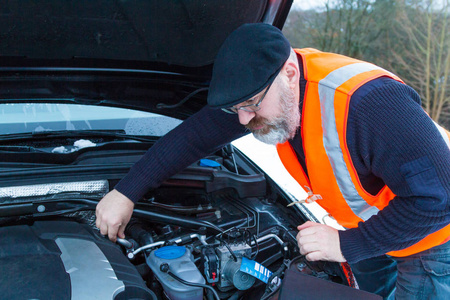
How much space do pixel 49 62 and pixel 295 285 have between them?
4.39 feet

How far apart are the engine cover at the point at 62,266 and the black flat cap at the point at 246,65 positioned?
1.78ft

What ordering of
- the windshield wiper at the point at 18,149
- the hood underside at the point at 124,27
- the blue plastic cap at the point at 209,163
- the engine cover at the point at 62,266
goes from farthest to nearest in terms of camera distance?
the blue plastic cap at the point at 209,163
the windshield wiper at the point at 18,149
the hood underside at the point at 124,27
the engine cover at the point at 62,266

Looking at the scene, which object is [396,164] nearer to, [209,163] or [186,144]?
[186,144]

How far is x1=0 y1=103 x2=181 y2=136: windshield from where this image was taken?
5.41ft

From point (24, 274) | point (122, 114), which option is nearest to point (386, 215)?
point (24, 274)

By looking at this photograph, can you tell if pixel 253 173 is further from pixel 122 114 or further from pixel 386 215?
pixel 386 215

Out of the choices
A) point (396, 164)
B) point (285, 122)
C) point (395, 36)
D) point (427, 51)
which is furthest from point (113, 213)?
point (395, 36)

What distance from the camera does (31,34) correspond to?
1454mm

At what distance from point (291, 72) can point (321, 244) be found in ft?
1.71

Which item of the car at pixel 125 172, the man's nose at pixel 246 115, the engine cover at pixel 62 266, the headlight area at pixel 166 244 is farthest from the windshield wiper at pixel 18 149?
the man's nose at pixel 246 115

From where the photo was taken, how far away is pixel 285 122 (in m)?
1.16

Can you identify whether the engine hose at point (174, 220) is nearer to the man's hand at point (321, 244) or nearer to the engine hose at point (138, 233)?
the engine hose at point (138, 233)

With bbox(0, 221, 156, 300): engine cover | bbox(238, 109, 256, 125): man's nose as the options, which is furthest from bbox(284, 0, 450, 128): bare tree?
bbox(0, 221, 156, 300): engine cover

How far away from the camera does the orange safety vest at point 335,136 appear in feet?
3.54
